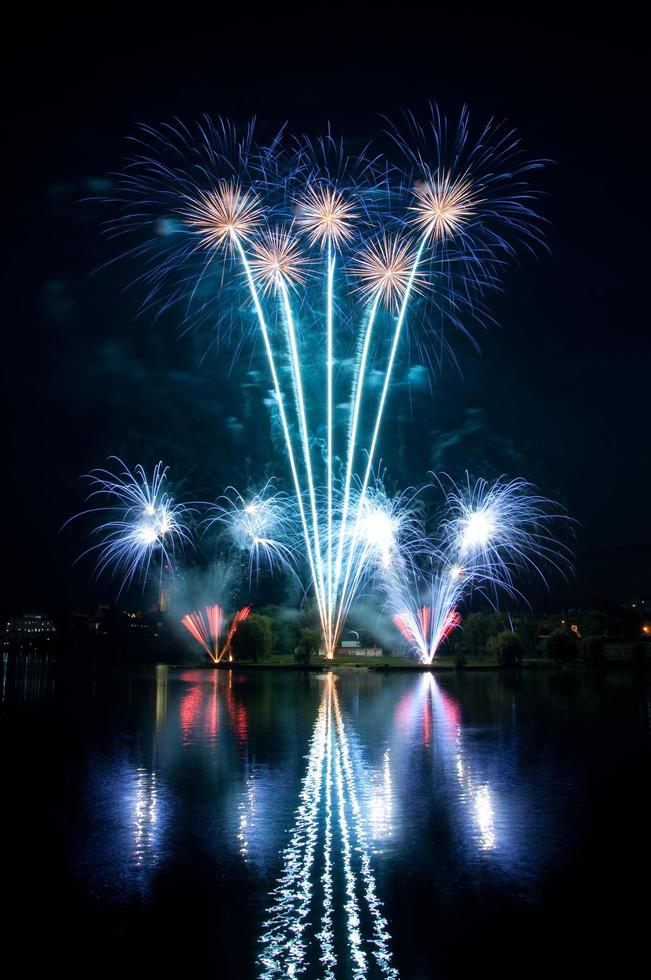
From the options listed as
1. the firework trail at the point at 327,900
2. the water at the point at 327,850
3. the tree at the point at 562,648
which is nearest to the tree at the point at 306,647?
the tree at the point at 562,648

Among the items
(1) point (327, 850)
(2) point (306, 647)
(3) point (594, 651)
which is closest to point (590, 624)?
(3) point (594, 651)

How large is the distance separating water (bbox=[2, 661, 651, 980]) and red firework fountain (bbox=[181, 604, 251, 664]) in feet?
152

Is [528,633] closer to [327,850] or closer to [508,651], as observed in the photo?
[508,651]

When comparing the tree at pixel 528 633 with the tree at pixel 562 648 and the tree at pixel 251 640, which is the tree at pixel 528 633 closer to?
the tree at pixel 562 648

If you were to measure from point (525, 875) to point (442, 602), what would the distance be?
159ft

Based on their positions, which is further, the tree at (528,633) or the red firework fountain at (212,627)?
the tree at (528,633)

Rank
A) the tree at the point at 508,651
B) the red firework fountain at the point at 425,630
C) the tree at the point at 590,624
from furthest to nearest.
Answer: the tree at the point at 590,624 → the red firework fountain at the point at 425,630 → the tree at the point at 508,651

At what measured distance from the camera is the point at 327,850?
9977 mm

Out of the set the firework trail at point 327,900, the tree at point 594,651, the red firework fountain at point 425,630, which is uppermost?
the red firework fountain at point 425,630

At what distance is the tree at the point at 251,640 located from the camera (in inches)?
2630

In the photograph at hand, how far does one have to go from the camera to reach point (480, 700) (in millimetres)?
32125

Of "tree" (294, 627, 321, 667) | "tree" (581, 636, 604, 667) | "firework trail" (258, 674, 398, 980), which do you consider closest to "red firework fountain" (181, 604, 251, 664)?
"tree" (294, 627, 321, 667)

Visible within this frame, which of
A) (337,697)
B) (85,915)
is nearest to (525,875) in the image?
(85,915)

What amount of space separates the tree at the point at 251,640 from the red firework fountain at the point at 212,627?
55cm
